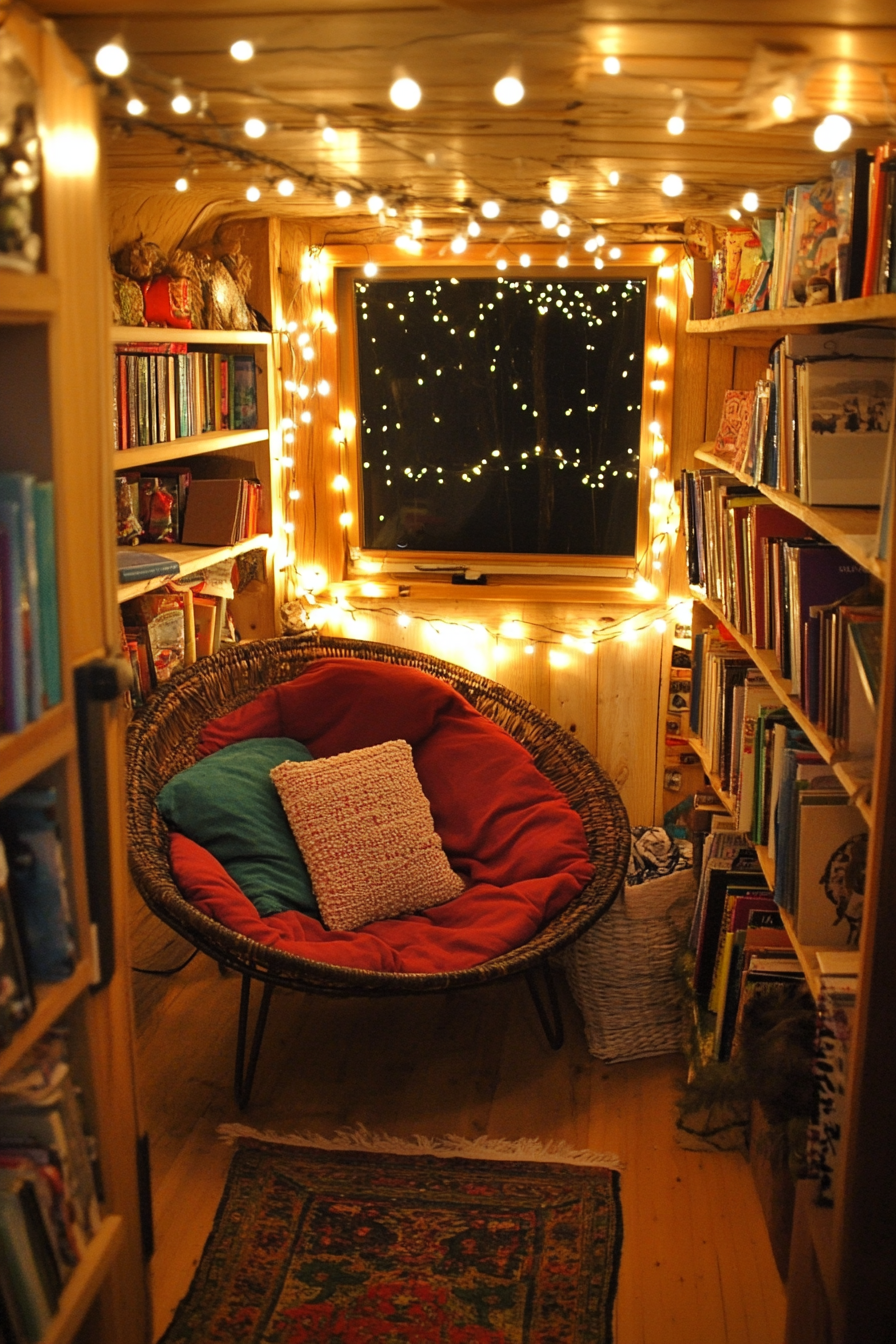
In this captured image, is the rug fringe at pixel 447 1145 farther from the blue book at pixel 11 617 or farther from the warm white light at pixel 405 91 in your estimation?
the warm white light at pixel 405 91

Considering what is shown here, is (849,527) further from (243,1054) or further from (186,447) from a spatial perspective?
(186,447)

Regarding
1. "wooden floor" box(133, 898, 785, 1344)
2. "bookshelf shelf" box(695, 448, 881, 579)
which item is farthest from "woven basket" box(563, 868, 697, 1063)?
"bookshelf shelf" box(695, 448, 881, 579)

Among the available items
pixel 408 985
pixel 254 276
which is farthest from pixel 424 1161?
pixel 254 276

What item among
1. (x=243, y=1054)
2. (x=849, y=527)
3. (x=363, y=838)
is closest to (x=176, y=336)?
(x=363, y=838)

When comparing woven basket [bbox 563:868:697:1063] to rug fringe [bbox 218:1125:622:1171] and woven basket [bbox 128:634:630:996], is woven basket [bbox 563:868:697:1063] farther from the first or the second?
rug fringe [bbox 218:1125:622:1171]

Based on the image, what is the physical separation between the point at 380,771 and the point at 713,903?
90 centimetres

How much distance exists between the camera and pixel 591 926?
2.74 meters

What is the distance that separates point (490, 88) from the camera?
1725 millimetres

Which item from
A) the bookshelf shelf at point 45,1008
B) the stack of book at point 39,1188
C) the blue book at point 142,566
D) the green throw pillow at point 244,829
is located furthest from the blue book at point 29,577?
the green throw pillow at point 244,829

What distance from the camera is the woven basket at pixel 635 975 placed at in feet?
9.46

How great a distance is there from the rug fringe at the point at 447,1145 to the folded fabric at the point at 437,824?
1.16 ft

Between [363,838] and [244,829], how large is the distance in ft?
0.97

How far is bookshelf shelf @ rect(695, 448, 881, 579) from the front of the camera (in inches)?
63.3

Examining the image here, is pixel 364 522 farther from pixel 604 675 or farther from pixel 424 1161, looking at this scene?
pixel 424 1161
